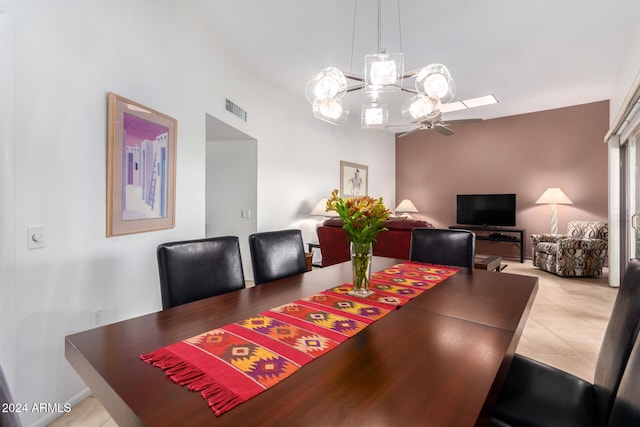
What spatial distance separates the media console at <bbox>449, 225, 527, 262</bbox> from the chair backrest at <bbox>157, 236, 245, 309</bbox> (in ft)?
18.4

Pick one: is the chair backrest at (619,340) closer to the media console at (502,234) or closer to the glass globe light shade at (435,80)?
the glass globe light shade at (435,80)

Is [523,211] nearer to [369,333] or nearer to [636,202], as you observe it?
[636,202]

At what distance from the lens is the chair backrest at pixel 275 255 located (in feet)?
5.99

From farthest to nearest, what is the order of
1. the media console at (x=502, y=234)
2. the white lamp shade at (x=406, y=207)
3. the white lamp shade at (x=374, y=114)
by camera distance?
the white lamp shade at (x=406, y=207)
the media console at (x=502, y=234)
the white lamp shade at (x=374, y=114)

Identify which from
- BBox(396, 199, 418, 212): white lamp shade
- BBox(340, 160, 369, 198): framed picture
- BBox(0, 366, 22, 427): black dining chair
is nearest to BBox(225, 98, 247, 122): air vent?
BBox(340, 160, 369, 198): framed picture

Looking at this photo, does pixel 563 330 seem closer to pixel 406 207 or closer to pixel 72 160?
pixel 72 160

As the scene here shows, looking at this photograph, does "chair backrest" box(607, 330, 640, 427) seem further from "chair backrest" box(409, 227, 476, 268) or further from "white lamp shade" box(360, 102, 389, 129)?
"white lamp shade" box(360, 102, 389, 129)

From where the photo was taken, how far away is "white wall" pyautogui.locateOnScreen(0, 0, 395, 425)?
143 cm

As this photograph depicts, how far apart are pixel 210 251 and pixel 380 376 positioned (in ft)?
3.75

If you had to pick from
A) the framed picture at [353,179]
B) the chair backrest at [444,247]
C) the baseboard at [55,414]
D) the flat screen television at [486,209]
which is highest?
the framed picture at [353,179]

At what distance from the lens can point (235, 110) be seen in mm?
3471

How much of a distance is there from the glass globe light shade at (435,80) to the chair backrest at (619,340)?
132cm

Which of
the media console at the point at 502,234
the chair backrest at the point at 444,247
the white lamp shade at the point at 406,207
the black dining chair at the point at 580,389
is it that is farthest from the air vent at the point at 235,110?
the media console at the point at 502,234

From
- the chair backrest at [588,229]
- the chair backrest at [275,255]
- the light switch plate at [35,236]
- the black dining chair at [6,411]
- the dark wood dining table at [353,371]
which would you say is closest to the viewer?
the black dining chair at [6,411]
